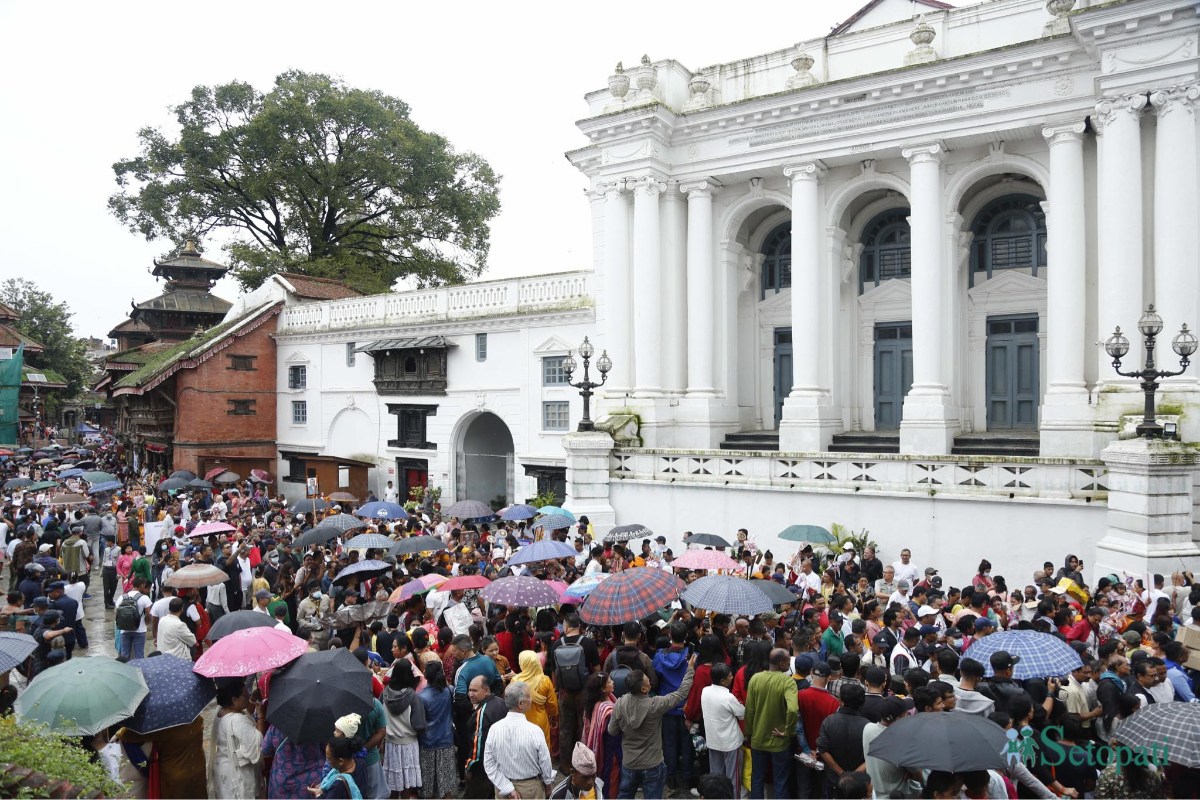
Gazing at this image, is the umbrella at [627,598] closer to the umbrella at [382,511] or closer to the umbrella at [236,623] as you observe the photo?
the umbrella at [236,623]

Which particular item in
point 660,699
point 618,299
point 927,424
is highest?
point 618,299

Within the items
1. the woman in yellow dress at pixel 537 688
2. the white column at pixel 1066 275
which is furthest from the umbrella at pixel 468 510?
the white column at pixel 1066 275

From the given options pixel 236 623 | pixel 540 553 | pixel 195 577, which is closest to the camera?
pixel 236 623

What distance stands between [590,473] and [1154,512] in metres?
12.2

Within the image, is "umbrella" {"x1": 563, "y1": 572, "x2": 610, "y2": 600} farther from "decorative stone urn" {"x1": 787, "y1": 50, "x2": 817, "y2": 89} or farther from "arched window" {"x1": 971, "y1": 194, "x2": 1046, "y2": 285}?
"arched window" {"x1": 971, "y1": 194, "x2": 1046, "y2": 285}

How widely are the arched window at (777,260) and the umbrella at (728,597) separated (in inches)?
685

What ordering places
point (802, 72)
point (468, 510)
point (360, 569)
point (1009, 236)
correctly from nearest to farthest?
point (360, 569)
point (468, 510)
point (802, 72)
point (1009, 236)

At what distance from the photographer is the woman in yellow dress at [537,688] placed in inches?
297

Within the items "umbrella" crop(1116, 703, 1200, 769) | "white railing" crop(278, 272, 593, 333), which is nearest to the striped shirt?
"umbrella" crop(1116, 703, 1200, 769)

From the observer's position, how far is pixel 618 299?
24.0m

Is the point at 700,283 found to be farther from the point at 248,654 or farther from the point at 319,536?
the point at 248,654

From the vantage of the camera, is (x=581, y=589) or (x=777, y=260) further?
(x=777, y=260)

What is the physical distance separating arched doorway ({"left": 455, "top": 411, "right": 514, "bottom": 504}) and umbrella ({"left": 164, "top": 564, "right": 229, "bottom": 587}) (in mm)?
17902

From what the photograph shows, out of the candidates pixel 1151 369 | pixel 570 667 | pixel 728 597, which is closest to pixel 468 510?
pixel 728 597
